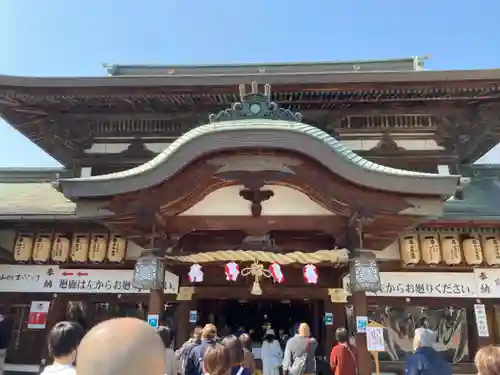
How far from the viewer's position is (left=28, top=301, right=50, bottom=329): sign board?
9039mm

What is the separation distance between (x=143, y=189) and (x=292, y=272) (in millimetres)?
4402

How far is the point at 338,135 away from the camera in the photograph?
9031mm

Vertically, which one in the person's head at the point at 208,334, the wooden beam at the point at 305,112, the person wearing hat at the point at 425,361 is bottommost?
the person wearing hat at the point at 425,361

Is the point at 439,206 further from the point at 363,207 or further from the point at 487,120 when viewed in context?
the point at 487,120

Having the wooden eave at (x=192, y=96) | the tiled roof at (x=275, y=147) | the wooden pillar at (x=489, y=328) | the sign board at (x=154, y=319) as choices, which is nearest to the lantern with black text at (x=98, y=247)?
the wooden eave at (x=192, y=96)

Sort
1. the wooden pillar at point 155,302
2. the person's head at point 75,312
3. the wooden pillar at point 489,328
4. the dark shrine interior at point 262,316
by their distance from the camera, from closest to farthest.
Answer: the wooden pillar at point 155,302, the wooden pillar at point 489,328, the person's head at point 75,312, the dark shrine interior at point 262,316

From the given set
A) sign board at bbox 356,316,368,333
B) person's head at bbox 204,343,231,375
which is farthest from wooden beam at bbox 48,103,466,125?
person's head at bbox 204,343,231,375

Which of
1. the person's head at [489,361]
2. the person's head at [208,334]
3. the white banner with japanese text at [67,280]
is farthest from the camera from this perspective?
the white banner with japanese text at [67,280]

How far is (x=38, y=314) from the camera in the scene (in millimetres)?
9086

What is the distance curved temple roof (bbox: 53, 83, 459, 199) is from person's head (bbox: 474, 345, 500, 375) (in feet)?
10.9

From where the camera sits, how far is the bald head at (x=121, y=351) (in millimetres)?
1505

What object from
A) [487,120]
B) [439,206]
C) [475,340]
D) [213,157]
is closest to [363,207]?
[439,206]

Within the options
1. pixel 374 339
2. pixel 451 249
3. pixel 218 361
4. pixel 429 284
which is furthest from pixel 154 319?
pixel 451 249

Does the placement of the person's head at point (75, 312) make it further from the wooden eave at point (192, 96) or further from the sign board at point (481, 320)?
the sign board at point (481, 320)
